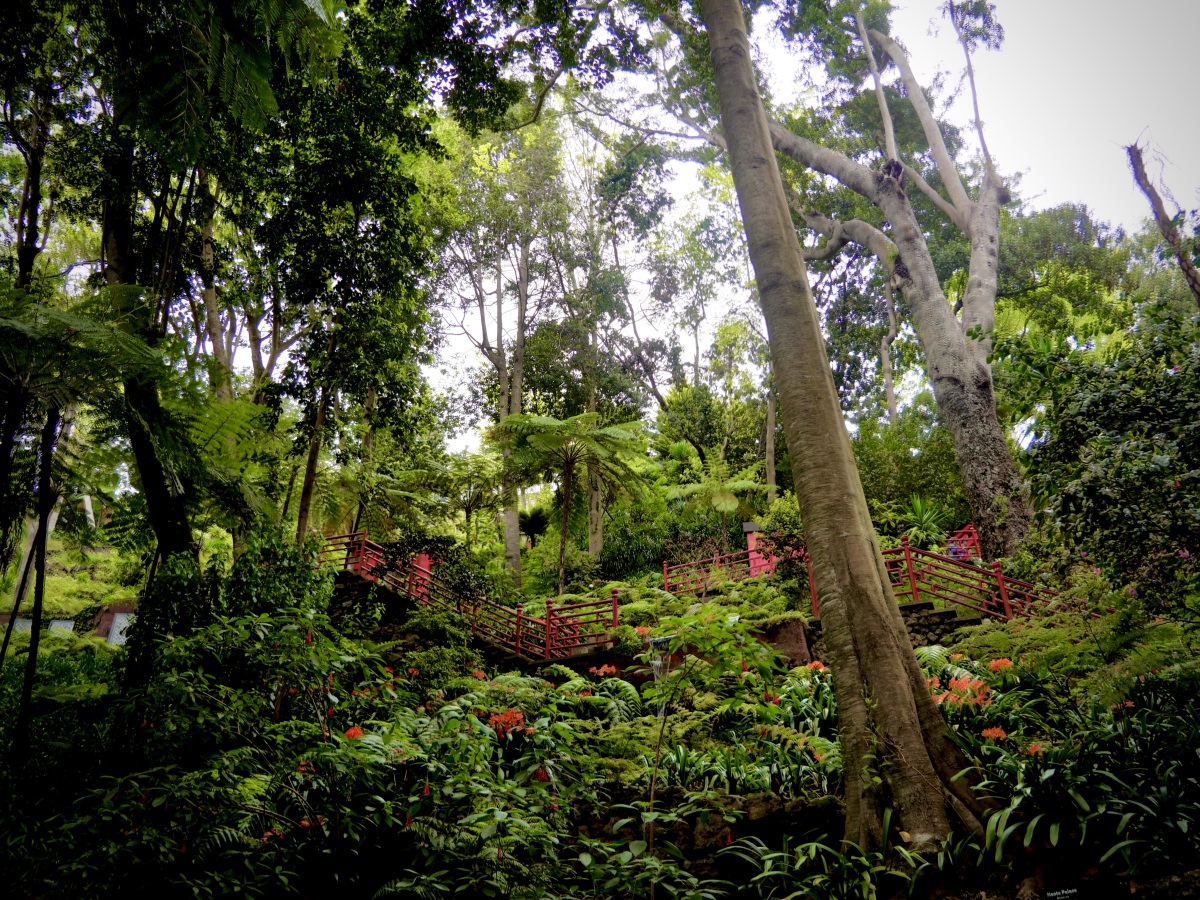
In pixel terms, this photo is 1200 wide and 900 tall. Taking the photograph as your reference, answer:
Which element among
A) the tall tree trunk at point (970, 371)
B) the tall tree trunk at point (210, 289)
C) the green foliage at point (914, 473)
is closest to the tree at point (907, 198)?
the tall tree trunk at point (970, 371)

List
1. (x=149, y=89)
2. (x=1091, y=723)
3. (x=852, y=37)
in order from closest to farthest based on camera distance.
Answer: (x=1091, y=723) < (x=149, y=89) < (x=852, y=37)

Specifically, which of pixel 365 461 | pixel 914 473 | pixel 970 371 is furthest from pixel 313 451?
pixel 914 473

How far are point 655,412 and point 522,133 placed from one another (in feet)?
32.6

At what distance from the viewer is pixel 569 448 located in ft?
44.5

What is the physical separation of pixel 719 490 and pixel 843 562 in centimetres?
1260

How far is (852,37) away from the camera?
14.6m

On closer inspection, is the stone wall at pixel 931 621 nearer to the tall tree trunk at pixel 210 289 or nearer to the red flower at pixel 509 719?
the red flower at pixel 509 719

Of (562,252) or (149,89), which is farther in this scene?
(562,252)

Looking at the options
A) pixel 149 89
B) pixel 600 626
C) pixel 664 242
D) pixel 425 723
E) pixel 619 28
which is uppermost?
pixel 664 242

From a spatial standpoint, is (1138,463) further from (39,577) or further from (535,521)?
(535,521)

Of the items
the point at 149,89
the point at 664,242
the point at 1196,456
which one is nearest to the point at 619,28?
the point at 149,89

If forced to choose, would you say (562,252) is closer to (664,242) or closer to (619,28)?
(664,242)

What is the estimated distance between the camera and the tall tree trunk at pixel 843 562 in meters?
3.63

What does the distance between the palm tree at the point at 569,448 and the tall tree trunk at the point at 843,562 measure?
7706 millimetres
